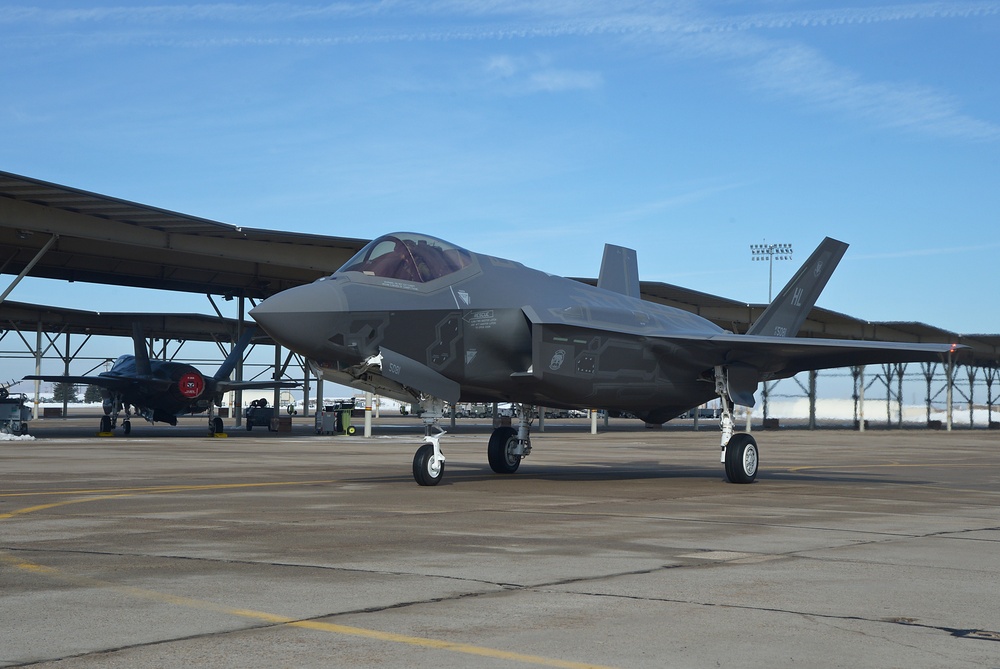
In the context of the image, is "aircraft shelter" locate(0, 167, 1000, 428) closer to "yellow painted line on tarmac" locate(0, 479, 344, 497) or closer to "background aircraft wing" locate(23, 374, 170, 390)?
"background aircraft wing" locate(23, 374, 170, 390)

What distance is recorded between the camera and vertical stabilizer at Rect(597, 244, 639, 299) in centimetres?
2266

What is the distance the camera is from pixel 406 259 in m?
15.3

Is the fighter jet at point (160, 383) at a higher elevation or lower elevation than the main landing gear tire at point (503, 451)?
higher

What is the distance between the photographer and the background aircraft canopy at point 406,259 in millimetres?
15125

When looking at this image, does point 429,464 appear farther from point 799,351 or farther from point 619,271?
point 619,271

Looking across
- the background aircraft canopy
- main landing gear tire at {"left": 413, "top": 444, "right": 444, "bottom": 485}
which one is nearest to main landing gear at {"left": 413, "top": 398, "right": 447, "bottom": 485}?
main landing gear tire at {"left": 413, "top": 444, "right": 444, "bottom": 485}

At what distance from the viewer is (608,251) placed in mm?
22719

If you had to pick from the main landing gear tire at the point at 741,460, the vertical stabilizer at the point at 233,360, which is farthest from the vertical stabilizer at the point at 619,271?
the vertical stabilizer at the point at 233,360

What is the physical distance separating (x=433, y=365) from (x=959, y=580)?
30.5 feet

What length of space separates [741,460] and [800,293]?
582 centimetres

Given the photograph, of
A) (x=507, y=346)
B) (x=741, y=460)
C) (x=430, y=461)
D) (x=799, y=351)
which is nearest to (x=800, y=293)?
(x=799, y=351)

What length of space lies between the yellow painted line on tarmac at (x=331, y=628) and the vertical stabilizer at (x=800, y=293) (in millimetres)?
17089

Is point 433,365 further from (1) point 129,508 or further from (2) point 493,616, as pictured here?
(2) point 493,616

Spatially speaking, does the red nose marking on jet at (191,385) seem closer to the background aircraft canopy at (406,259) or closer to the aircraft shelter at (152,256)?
the aircraft shelter at (152,256)
